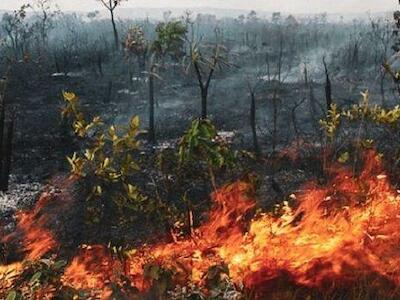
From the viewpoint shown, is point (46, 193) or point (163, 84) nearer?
point (46, 193)

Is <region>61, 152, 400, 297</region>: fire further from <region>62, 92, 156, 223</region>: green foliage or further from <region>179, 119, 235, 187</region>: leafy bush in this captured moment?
<region>62, 92, 156, 223</region>: green foliage

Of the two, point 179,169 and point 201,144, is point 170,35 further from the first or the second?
point 201,144

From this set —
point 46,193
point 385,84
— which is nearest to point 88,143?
point 46,193

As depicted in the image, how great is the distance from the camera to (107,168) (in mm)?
8914

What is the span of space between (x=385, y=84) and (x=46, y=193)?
27306 mm

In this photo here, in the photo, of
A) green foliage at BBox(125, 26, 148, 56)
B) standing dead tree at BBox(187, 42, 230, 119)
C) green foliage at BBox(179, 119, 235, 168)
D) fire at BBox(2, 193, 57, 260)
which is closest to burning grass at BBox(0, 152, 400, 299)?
green foliage at BBox(179, 119, 235, 168)

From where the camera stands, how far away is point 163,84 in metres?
39.2

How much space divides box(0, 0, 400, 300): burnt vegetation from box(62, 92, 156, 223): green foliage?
0.19 feet

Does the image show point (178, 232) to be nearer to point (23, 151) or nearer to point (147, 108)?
point (23, 151)

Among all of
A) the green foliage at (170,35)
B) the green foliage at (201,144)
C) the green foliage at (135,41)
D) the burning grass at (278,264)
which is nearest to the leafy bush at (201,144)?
the green foliage at (201,144)

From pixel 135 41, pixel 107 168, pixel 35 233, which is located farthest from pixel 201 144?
pixel 135 41

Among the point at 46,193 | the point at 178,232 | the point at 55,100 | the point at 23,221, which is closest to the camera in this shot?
the point at 178,232

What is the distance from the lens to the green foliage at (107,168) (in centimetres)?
807

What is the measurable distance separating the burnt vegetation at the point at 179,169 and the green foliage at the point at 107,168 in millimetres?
59
